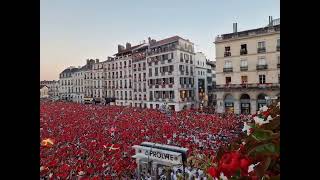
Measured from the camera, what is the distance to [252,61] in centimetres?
3089

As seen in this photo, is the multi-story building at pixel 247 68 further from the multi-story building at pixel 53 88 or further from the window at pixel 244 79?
the multi-story building at pixel 53 88

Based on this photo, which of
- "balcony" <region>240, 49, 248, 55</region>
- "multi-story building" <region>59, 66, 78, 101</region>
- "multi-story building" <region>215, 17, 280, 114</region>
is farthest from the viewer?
"multi-story building" <region>59, 66, 78, 101</region>

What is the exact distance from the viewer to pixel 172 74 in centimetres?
4050

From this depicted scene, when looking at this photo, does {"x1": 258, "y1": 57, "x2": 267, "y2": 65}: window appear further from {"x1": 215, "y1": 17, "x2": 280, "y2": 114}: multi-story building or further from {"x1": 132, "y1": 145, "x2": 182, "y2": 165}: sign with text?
{"x1": 132, "y1": 145, "x2": 182, "y2": 165}: sign with text

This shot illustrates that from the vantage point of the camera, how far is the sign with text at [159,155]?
7629 millimetres

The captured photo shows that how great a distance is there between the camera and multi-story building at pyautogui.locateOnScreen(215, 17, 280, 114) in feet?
96.4

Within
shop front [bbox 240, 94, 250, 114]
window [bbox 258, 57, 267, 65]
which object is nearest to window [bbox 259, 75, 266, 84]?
window [bbox 258, 57, 267, 65]

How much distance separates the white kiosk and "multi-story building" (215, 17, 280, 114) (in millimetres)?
22439

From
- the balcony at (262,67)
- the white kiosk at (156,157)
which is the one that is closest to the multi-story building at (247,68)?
the balcony at (262,67)

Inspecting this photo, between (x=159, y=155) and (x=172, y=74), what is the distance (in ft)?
107

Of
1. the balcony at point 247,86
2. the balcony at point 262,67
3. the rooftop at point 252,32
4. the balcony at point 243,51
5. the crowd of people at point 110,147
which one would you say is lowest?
the crowd of people at point 110,147

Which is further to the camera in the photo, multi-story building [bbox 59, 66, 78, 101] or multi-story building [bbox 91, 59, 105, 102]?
multi-story building [bbox 59, 66, 78, 101]

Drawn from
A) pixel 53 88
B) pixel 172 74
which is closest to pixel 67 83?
pixel 53 88

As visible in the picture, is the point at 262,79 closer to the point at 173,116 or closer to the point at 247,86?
the point at 247,86
